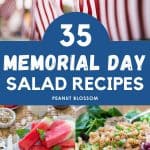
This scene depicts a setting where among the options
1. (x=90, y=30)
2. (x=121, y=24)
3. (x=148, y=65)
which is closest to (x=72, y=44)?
(x=90, y=30)

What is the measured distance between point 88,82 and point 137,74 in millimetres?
198

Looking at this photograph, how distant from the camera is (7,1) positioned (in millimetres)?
1584

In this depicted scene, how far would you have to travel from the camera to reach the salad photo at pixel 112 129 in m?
1.61

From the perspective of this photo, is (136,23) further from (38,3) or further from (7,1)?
(7,1)

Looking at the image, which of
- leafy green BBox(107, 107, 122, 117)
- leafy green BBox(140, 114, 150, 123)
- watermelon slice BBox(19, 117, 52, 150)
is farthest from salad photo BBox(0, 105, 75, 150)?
leafy green BBox(140, 114, 150, 123)

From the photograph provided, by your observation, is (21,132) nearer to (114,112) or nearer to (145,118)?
(114,112)

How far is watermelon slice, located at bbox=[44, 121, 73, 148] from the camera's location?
1.61 m

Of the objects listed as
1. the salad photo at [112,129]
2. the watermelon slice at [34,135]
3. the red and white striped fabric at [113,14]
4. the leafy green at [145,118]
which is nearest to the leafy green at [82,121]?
the salad photo at [112,129]

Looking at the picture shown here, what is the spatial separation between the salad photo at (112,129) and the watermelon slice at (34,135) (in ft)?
0.41

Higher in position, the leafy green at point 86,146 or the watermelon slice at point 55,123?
the watermelon slice at point 55,123

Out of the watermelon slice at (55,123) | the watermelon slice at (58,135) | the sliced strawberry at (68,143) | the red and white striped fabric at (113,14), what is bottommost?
the sliced strawberry at (68,143)

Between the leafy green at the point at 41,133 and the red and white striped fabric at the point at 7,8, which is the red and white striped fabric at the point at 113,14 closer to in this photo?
the red and white striped fabric at the point at 7,8

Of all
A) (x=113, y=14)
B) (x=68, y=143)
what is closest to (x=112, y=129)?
(x=68, y=143)

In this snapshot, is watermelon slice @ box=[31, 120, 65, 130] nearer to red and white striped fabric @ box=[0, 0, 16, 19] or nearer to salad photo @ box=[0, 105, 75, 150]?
salad photo @ box=[0, 105, 75, 150]
